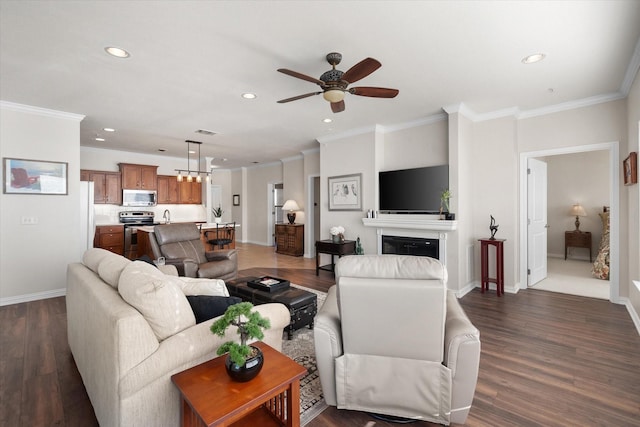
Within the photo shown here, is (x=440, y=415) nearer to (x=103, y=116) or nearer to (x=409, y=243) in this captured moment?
(x=409, y=243)

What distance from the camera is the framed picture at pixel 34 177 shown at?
12.9 feet

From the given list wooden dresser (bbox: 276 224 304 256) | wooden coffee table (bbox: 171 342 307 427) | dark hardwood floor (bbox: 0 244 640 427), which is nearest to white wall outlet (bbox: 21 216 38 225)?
dark hardwood floor (bbox: 0 244 640 427)

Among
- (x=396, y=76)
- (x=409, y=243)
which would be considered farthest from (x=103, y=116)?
(x=409, y=243)

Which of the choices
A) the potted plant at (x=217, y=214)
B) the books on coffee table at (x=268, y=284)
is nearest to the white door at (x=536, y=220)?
the books on coffee table at (x=268, y=284)

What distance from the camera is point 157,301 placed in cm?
151

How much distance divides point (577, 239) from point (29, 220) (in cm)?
992

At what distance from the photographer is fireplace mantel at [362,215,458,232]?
168 inches

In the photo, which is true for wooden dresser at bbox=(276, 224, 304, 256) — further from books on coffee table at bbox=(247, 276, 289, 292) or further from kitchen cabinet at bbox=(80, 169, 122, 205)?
books on coffee table at bbox=(247, 276, 289, 292)

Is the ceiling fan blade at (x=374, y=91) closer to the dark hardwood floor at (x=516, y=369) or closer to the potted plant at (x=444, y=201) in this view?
the potted plant at (x=444, y=201)

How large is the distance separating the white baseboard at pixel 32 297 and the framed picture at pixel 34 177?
1436 millimetres

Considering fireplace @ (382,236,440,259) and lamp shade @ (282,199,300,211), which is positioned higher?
lamp shade @ (282,199,300,211)

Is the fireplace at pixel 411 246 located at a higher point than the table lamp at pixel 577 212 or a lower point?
lower

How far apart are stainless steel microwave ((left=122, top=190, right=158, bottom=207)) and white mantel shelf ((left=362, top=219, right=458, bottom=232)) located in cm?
557

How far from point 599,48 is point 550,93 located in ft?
3.61
